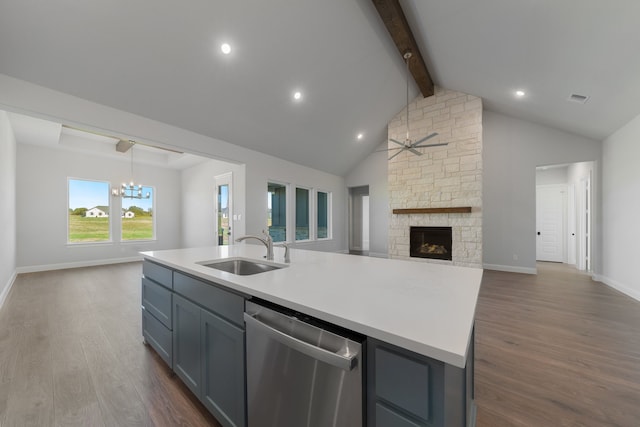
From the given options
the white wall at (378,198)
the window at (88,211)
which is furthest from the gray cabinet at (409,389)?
the window at (88,211)

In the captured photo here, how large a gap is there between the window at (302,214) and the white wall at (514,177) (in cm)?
432

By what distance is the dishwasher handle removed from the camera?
0.80m

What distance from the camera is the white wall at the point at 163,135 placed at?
274 centimetres

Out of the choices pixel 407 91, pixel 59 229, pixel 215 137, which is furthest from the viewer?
pixel 59 229

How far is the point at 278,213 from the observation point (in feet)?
20.4

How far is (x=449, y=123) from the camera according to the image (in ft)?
17.7

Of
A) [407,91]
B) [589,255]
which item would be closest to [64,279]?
[407,91]

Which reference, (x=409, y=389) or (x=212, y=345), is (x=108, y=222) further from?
(x=409, y=389)

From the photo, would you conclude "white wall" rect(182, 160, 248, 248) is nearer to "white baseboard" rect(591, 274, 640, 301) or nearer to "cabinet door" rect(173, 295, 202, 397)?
"cabinet door" rect(173, 295, 202, 397)

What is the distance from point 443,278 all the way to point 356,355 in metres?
0.84

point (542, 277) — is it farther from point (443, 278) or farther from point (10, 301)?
point (10, 301)

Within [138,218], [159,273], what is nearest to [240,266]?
[159,273]

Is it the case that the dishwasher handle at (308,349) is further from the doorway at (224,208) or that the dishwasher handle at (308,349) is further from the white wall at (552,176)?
the white wall at (552,176)

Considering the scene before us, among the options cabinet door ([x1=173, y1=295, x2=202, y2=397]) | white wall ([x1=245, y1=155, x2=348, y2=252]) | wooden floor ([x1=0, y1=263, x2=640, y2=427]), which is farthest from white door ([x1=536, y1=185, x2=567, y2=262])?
cabinet door ([x1=173, y1=295, x2=202, y2=397])
